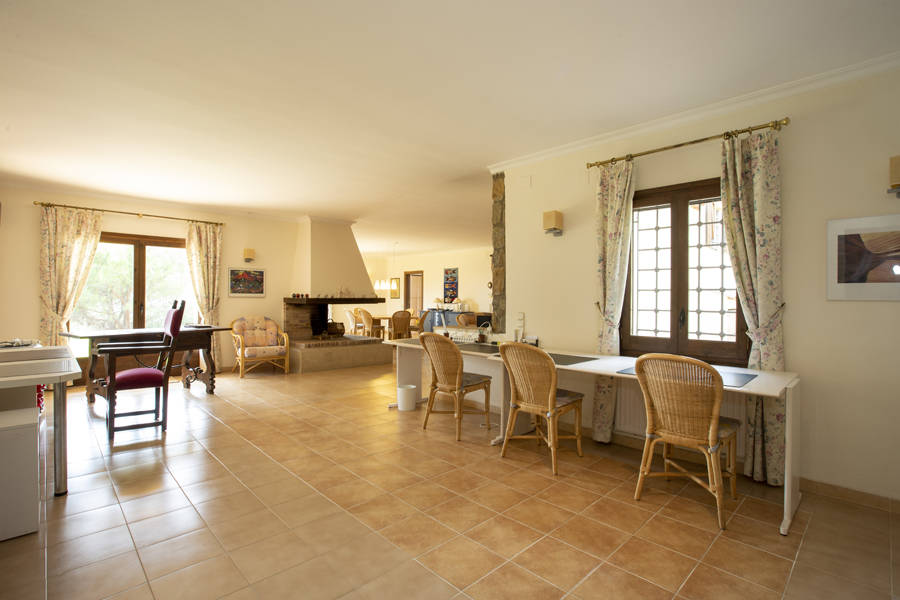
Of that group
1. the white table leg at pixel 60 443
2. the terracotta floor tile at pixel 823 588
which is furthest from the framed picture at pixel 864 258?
the white table leg at pixel 60 443

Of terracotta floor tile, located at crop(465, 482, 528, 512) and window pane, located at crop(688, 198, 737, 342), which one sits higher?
window pane, located at crop(688, 198, 737, 342)

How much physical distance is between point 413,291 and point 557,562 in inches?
473

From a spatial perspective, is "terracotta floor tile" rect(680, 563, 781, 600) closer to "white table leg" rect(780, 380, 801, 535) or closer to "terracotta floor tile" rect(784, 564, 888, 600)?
"terracotta floor tile" rect(784, 564, 888, 600)

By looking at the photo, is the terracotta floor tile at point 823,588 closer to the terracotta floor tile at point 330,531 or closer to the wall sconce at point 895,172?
the terracotta floor tile at point 330,531

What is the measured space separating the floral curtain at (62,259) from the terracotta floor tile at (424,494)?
5.47 m

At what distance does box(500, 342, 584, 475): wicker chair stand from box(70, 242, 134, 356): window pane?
5.82 m

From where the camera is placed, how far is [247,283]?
23.8ft

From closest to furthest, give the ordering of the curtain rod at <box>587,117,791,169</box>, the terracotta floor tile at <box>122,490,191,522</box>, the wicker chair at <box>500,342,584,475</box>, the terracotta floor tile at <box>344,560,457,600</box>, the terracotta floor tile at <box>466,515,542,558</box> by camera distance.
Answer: the terracotta floor tile at <box>344,560,457,600</box>
the terracotta floor tile at <box>466,515,542,558</box>
the terracotta floor tile at <box>122,490,191,522</box>
the curtain rod at <box>587,117,791,169</box>
the wicker chair at <box>500,342,584,475</box>

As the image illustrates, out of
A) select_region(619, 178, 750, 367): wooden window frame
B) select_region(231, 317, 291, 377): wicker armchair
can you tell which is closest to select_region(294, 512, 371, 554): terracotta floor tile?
select_region(619, 178, 750, 367): wooden window frame

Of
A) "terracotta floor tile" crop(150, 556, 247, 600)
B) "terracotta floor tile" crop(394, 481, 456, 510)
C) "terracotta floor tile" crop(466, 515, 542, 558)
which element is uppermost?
"terracotta floor tile" crop(150, 556, 247, 600)

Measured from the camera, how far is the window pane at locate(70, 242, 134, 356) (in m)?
5.87

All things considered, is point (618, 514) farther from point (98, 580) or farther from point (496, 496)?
point (98, 580)

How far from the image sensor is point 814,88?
111 inches

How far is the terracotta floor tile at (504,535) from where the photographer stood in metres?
2.12
